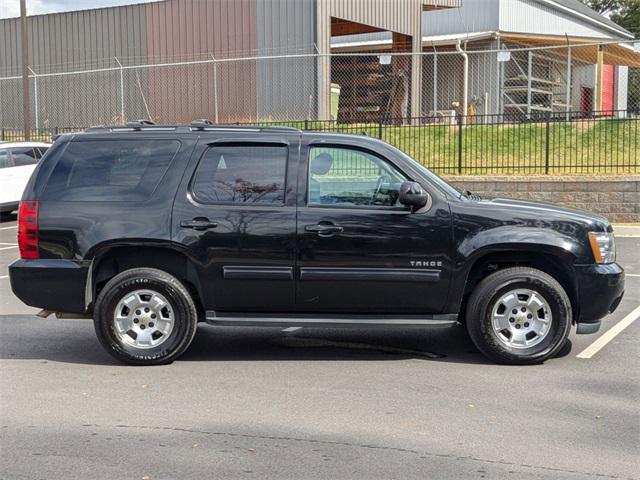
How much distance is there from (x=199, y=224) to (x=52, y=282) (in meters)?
1.26

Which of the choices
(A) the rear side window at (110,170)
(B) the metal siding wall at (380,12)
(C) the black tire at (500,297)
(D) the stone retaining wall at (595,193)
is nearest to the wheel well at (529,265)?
(C) the black tire at (500,297)

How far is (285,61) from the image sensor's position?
2497 centimetres

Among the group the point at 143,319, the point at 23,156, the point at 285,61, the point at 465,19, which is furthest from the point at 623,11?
the point at 143,319

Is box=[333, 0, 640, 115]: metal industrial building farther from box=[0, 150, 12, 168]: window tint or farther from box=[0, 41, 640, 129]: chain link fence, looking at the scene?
box=[0, 150, 12, 168]: window tint

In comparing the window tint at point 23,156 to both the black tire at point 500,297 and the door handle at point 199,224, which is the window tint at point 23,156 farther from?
the black tire at point 500,297

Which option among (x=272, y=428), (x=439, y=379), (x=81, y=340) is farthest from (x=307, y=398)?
(x=81, y=340)

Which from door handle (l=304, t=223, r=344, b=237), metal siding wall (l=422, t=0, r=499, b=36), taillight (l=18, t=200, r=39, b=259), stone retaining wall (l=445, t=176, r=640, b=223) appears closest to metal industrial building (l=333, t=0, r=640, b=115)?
metal siding wall (l=422, t=0, r=499, b=36)

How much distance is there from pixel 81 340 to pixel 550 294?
4.21m

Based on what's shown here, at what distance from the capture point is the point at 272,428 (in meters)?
5.31

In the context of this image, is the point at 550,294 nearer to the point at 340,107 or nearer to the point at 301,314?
the point at 301,314

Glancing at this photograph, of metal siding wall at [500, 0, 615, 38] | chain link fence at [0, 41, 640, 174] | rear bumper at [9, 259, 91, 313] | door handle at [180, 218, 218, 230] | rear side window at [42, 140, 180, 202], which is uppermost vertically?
metal siding wall at [500, 0, 615, 38]

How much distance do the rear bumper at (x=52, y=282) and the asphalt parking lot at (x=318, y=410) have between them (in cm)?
54

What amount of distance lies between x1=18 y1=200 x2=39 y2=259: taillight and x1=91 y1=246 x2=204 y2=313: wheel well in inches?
20.1

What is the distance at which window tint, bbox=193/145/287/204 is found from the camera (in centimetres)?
692
